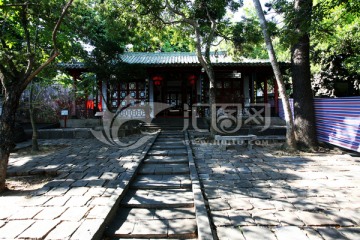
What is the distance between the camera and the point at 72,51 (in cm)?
1009

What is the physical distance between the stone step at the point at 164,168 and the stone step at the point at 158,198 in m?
0.99

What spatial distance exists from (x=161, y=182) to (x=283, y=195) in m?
2.31

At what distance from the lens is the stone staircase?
10.8 feet

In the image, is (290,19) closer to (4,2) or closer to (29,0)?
(29,0)

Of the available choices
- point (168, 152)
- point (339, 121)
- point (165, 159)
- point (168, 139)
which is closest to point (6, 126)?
point (165, 159)

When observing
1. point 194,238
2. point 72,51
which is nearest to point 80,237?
point 194,238

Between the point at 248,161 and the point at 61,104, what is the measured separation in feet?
39.2

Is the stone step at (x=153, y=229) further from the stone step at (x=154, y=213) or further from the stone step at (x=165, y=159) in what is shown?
the stone step at (x=165, y=159)

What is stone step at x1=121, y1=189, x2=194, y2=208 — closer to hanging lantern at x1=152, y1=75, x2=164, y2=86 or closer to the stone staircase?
the stone staircase

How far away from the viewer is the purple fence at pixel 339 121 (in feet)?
21.3

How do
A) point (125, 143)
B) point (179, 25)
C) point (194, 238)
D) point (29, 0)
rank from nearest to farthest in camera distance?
point (194, 238)
point (29, 0)
point (125, 143)
point (179, 25)

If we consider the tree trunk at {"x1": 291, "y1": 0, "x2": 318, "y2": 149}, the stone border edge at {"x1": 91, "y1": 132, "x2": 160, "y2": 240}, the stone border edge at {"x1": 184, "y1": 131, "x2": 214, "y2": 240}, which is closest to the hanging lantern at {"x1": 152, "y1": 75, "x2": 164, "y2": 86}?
the tree trunk at {"x1": 291, "y1": 0, "x2": 318, "y2": 149}

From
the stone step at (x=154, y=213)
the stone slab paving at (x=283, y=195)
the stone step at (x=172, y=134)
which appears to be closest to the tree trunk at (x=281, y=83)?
the stone slab paving at (x=283, y=195)

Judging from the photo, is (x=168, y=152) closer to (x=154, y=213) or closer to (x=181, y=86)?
(x=154, y=213)
